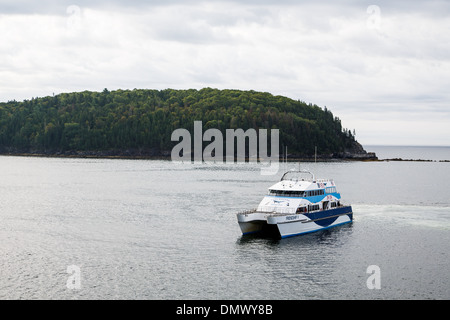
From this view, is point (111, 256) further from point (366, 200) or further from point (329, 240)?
point (366, 200)

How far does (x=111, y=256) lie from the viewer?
162 ft

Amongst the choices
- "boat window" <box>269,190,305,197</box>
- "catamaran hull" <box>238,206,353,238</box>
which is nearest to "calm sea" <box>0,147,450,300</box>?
"catamaran hull" <box>238,206,353,238</box>

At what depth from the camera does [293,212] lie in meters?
59.5

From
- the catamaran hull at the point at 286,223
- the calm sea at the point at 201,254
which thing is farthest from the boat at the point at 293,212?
the calm sea at the point at 201,254

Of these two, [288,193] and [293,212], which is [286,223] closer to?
[293,212]

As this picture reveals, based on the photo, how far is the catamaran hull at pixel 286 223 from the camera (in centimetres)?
5634

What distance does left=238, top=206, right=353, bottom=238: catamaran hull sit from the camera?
185 ft

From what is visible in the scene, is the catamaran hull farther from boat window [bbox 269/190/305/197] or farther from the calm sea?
boat window [bbox 269/190/305/197]

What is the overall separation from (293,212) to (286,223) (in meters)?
3.12

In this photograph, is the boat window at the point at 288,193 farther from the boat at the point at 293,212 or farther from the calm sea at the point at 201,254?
the calm sea at the point at 201,254

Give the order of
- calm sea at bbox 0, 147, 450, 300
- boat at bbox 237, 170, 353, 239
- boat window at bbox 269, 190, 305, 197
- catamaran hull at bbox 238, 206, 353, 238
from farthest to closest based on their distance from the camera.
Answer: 1. boat window at bbox 269, 190, 305, 197
2. boat at bbox 237, 170, 353, 239
3. catamaran hull at bbox 238, 206, 353, 238
4. calm sea at bbox 0, 147, 450, 300
